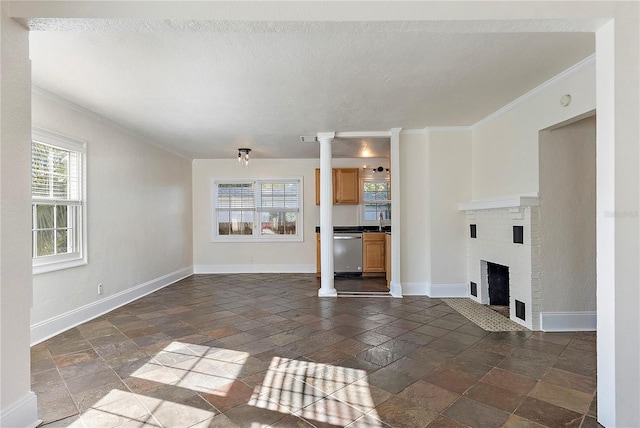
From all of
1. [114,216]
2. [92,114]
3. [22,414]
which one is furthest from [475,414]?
[92,114]

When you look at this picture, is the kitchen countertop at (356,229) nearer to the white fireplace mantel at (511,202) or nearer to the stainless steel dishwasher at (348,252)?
the stainless steel dishwasher at (348,252)

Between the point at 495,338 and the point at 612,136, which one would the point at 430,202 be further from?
the point at 612,136

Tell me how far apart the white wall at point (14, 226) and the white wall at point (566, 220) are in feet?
13.9

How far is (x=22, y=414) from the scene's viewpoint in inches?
69.4

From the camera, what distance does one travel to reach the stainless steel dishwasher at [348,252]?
641 cm

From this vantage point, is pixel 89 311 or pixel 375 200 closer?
pixel 89 311

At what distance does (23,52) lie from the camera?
177 centimetres

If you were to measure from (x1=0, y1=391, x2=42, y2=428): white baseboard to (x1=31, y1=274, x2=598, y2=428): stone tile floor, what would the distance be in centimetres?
9

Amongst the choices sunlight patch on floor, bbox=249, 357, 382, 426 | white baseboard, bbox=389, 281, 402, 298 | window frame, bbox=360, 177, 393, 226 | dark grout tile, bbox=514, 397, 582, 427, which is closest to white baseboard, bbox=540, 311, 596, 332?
dark grout tile, bbox=514, 397, 582, 427

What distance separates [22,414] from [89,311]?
2357 mm

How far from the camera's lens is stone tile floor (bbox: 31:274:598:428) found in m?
1.93

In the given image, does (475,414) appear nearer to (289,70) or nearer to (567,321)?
(567,321)

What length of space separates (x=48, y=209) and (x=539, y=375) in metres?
4.80

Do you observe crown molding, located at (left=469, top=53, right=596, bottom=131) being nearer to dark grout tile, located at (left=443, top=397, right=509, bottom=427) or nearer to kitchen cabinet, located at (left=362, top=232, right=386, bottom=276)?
kitchen cabinet, located at (left=362, top=232, right=386, bottom=276)
